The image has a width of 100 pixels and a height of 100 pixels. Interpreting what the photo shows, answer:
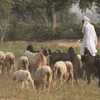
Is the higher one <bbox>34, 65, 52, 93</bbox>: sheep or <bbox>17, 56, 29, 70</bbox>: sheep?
<bbox>17, 56, 29, 70</bbox>: sheep

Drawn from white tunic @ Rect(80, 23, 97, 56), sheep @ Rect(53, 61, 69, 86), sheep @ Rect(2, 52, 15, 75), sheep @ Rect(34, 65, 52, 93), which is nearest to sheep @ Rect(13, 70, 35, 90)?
sheep @ Rect(34, 65, 52, 93)

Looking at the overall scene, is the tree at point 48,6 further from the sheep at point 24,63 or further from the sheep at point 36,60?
the sheep at point 24,63

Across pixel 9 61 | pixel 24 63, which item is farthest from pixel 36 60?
pixel 9 61

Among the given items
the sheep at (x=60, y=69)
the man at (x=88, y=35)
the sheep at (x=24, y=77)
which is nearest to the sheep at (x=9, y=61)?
the man at (x=88, y=35)

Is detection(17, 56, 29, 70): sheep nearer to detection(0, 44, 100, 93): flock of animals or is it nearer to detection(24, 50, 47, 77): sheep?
detection(0, 44, 100, 93): flock of animals

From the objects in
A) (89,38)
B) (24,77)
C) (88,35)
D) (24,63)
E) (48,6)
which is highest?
(48,6)

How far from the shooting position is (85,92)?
9906mm

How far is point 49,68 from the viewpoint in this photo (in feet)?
31.2

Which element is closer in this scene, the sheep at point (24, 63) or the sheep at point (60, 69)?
the sheep at point (60, 69)

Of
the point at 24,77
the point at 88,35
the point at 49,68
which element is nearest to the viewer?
the point at 49,68

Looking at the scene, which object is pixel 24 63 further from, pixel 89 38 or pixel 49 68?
pixel 49 68

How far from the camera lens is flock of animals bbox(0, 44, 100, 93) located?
9.73 m

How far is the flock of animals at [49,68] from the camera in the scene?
9.73 meters

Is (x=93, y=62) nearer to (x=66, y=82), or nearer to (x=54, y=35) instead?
(x=66, y=82)
